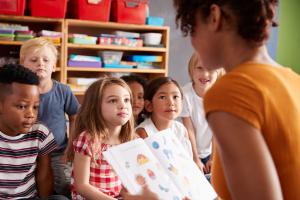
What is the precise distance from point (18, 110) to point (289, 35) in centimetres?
365

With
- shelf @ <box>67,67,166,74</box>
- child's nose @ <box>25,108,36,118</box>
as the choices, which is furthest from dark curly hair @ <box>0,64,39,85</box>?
shelf @ <box>67,67,166,74</box>

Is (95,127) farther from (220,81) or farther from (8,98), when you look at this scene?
(220,81)

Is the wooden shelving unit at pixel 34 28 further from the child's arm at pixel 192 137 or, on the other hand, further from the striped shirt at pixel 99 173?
the striped shirt at pixel 99 173

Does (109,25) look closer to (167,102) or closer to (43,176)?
(167,102)

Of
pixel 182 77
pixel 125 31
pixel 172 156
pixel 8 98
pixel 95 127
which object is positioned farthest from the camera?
pixel 182 77

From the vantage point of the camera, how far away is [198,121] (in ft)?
7.99

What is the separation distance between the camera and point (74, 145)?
5.40 feet

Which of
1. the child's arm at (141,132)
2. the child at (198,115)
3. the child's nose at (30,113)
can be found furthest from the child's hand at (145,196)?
the child at (198,115)

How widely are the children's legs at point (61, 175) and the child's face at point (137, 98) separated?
466 millimetres

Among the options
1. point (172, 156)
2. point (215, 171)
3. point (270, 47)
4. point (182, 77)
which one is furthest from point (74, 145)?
point (270, 47)

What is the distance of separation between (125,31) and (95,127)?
2025mm

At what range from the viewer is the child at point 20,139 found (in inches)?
61.1

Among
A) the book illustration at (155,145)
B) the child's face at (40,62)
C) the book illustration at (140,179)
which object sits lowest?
the book illustration at (140,179)

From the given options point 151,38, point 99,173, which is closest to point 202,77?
point 99,173
